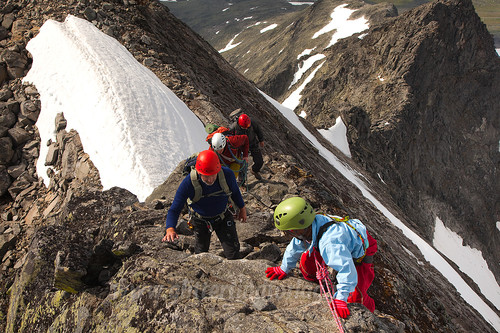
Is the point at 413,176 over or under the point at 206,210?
under

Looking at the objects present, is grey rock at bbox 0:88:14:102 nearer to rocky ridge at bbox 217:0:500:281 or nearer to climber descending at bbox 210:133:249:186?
climber descending at bbox 210:133:249:186

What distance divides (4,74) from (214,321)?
15912 millimetres

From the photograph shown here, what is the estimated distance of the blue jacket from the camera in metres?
5.72

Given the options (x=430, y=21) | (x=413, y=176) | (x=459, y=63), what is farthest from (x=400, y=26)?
(x=413, y=176)

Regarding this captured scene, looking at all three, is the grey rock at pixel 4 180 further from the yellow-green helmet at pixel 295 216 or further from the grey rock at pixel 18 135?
the yellow-green helmet at pixel 295 216

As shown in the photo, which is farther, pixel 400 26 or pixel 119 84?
pixel 400 26

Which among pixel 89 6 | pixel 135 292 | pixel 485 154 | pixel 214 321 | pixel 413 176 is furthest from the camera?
pixel 485 154

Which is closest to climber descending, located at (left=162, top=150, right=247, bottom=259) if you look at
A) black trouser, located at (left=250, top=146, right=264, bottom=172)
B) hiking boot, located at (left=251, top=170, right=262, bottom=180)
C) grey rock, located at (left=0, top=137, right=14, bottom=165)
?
black trouser, located at (left=250, top=146, right=264, bottom=172)

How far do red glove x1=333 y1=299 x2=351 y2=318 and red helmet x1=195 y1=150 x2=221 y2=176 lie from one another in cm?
267

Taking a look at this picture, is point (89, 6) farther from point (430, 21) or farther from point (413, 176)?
point (430, 21)

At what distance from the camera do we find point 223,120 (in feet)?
47.4

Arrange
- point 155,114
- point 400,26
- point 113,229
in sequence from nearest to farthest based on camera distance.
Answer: point 113,229
point 155,114
point 400,26

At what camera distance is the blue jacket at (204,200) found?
5719 millimetres

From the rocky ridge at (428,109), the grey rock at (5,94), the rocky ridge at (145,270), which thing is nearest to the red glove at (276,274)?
the rocky ridge at (145,270)
